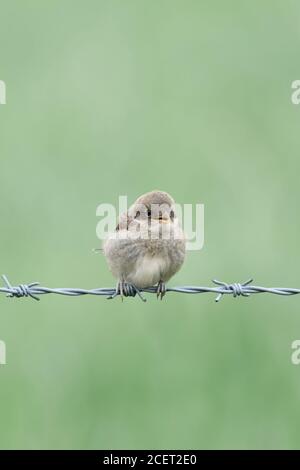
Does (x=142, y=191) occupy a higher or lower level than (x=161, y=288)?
higher

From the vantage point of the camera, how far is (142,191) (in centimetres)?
884

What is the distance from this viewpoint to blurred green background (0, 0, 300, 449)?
7.37 metres

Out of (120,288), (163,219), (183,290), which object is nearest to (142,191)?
(163,219)

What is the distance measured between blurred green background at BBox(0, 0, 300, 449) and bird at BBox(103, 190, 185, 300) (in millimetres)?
1064

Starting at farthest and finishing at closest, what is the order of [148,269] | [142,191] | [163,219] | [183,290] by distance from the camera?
[142,191]
[163,219]
[148,269]
[183,290]

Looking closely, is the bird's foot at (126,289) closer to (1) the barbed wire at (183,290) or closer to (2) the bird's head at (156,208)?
(1) the barbed wire at (183,290)

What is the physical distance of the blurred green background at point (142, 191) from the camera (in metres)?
7.37

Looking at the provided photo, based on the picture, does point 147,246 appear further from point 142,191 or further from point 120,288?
point 142,191

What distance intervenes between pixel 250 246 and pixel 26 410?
2.27 m

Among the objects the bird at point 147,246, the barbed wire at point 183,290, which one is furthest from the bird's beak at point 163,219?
the barbed wire at point 183,290

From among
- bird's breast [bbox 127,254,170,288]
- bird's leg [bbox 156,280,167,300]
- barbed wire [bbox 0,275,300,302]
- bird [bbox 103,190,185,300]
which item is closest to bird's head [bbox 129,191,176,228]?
bird [bbox 103,190,185,300]

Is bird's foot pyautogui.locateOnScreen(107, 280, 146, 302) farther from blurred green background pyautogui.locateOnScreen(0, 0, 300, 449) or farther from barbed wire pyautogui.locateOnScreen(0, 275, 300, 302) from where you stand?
blurred green background pyautogui.locateOnScreen(0, 0, 300, 449)

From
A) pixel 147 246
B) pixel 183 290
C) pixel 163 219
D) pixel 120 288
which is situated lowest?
pixel 183 290

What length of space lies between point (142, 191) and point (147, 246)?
7.65 feet
